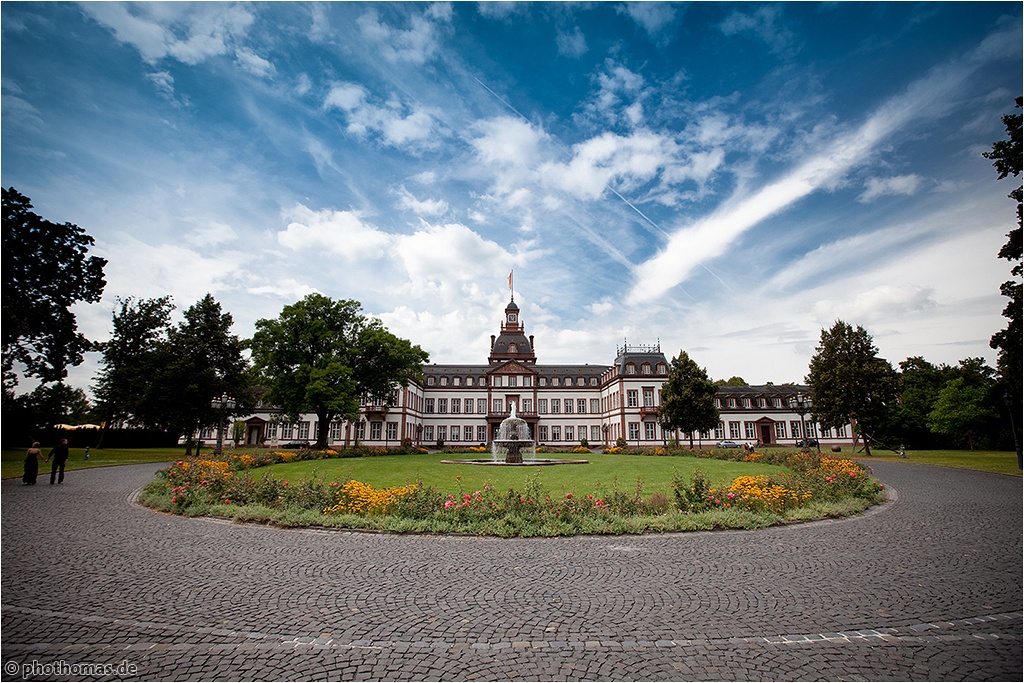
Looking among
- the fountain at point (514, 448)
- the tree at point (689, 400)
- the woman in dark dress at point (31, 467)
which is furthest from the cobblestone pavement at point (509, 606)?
the tree at point (689, 400)

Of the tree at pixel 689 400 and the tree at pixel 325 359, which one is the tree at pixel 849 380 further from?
the tree at pixel 325 359

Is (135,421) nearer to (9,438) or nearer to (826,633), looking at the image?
(9,438)

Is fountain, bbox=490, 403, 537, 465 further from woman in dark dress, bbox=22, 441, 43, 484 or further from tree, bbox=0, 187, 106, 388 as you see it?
tree, bbox=0, 187, 106, 388

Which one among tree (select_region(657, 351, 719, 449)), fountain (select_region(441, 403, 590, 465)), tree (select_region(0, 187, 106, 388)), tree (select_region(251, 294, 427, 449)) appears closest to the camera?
tree (select_region(0, 187, 106, 388))

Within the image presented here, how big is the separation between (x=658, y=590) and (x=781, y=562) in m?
2.90

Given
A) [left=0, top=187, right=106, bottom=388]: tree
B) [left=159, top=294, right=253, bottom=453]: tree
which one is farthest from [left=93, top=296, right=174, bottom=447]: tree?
[left=0, top=187, right=106, bottom=388]: tree

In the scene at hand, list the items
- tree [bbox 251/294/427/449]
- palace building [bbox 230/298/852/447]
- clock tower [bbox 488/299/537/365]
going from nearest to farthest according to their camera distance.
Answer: tree [bbox 251/294/427/449] → palace building [bbox 230/298/852/447] → clock tower [bbox 488/299/537/365]

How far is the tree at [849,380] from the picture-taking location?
1636 inches

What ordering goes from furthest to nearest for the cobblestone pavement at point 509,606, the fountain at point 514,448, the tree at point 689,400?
the tree at point 689,400, the fountain at point 514,448, the cobblestone pavement at point 509,606

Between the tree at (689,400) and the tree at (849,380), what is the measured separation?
8.62m

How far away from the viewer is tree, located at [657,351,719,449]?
1769 inches

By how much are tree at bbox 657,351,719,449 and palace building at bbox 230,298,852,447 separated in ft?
48.7

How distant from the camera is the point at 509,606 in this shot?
6184mm

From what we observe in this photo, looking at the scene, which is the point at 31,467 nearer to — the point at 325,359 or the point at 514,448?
the point at 325,359
